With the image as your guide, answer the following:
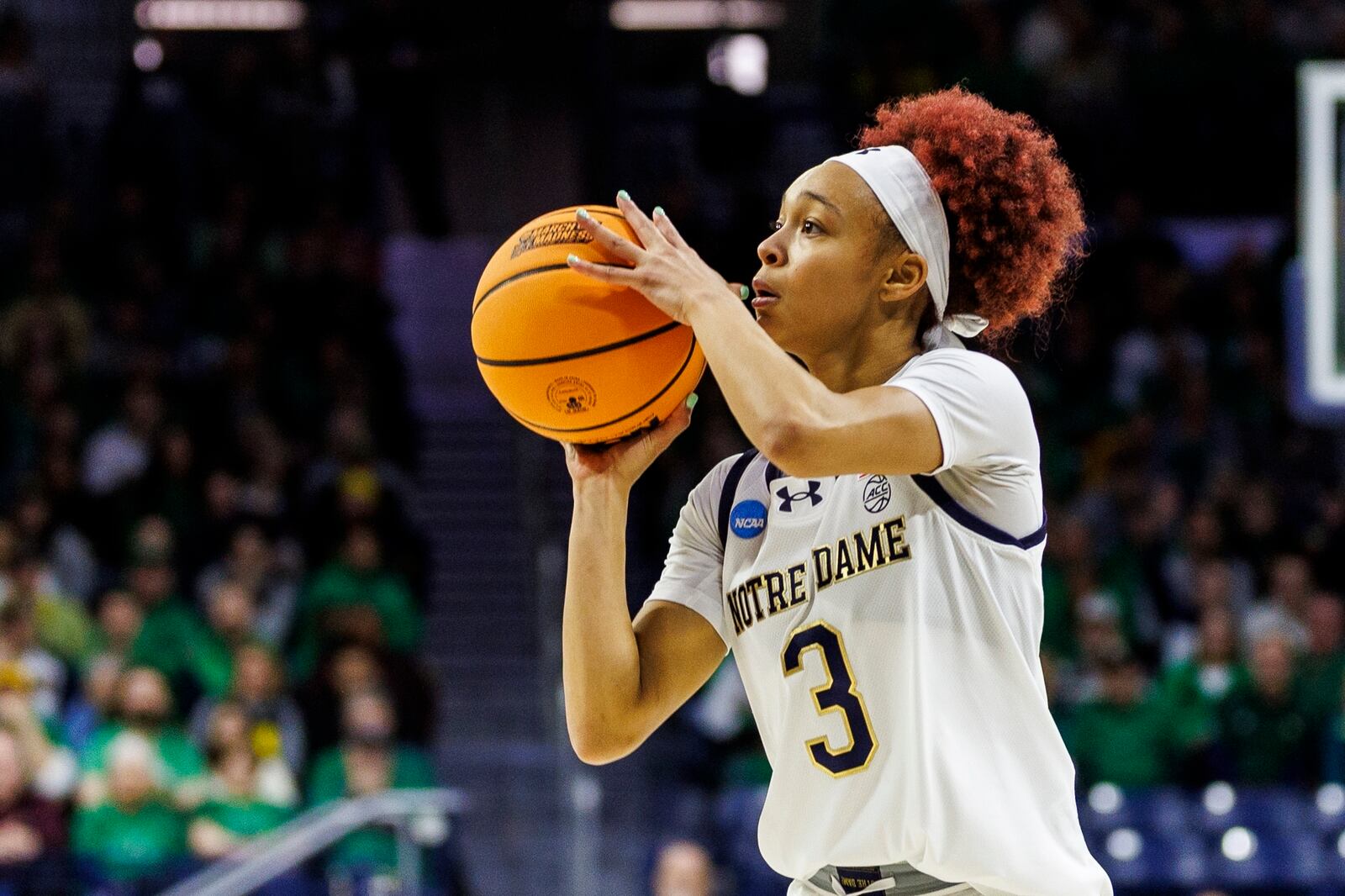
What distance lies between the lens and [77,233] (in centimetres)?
1166

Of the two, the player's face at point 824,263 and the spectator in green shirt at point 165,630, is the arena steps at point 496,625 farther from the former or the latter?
the player's face at point 824,263

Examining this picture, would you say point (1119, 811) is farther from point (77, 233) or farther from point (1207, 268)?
point (77, 233)

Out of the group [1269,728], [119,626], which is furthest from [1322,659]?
[119,626]

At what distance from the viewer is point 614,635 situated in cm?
285

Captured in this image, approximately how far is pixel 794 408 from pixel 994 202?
586mm

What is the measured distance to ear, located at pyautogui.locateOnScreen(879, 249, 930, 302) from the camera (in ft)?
8.78

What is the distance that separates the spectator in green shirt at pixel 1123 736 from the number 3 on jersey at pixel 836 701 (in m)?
5.56

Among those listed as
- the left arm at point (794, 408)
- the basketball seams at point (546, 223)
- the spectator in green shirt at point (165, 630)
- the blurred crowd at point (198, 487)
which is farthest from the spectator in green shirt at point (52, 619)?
the left arm at point (794, 408)

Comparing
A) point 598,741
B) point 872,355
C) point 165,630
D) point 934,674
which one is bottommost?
point 165,630

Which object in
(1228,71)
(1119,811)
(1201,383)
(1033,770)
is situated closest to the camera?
(1033,770)

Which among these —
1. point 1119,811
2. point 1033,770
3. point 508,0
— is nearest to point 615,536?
point 1033,770

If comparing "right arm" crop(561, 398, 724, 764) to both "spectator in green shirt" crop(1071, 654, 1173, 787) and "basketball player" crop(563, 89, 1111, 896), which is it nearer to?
"basketball player" crop(563, 89, 1111, 896)

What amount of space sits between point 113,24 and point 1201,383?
31.9 feet

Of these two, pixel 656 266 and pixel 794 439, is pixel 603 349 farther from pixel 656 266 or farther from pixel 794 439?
pixel 794 439
